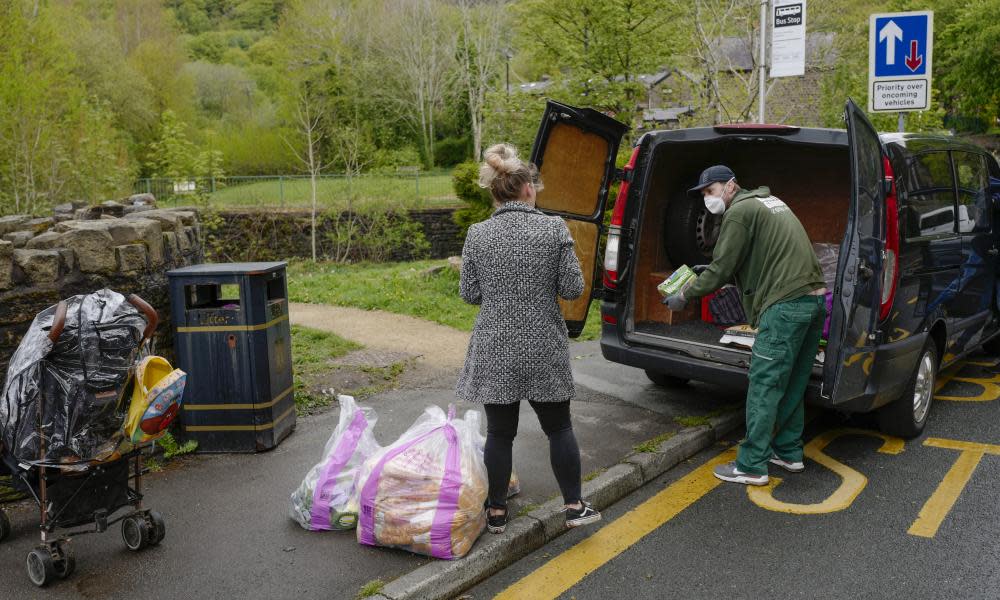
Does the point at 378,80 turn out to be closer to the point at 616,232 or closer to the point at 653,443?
the point at 616,232

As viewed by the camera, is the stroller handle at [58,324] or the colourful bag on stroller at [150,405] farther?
the colourful bag on stroller at [150,405]

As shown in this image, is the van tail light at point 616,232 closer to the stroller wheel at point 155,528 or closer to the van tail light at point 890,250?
the van tail light at point 890,250

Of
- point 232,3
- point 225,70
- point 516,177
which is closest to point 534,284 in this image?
point 516,177

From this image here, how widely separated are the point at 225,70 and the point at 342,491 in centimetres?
4812

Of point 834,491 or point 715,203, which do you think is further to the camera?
point 715,203

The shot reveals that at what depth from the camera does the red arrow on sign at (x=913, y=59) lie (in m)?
9.00

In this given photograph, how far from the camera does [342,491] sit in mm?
4059

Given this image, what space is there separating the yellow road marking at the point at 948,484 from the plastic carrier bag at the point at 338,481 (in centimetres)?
280

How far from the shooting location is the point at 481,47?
135 ft

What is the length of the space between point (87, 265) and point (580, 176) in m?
3.25

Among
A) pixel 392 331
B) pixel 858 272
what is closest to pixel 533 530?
pixel 858 272

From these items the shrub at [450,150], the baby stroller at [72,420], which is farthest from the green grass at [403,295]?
the shrub at [450,150]

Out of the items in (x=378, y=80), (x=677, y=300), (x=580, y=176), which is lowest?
(x=677, y=300)

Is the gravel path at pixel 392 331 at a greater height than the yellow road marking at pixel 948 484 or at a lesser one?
greater
